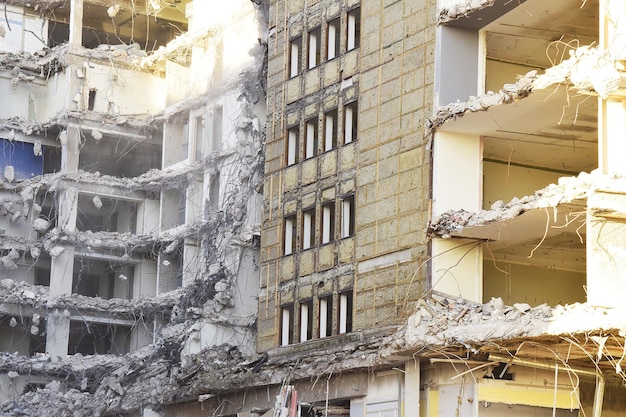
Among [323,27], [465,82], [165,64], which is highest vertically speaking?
[165,64]

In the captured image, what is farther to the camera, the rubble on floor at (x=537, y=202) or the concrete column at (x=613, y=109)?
the concrete column at (x=613, y=109)

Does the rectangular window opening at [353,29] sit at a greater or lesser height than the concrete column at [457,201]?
greater

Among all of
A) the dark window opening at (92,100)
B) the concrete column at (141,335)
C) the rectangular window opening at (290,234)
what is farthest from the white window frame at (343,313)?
the dark window opening at (92,100)

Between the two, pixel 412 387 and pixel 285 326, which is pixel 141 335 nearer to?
pixel 285 326

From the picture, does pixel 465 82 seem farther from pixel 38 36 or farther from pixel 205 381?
pixel 38 36

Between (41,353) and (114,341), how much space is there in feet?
14.6

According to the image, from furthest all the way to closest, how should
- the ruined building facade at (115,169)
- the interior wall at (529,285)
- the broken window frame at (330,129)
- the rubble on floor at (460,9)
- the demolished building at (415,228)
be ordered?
the ruined building facade at (115,169) → the broken window frame at (330,129) → the interior wall at (529,285) → the rubble on floor at (460,9) → the demolished building at (415,228)

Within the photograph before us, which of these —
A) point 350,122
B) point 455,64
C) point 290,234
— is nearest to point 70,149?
point 290,234

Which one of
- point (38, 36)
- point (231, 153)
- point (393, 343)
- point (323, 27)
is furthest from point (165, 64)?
point (393, 343)

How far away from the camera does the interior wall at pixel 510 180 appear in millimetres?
36500

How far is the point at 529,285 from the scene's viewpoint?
1457 inches

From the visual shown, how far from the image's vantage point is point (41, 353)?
5897cm

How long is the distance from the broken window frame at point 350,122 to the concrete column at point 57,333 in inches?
915

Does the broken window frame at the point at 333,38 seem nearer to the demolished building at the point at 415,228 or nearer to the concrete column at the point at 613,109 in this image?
the demolished building at the point at 415,228
